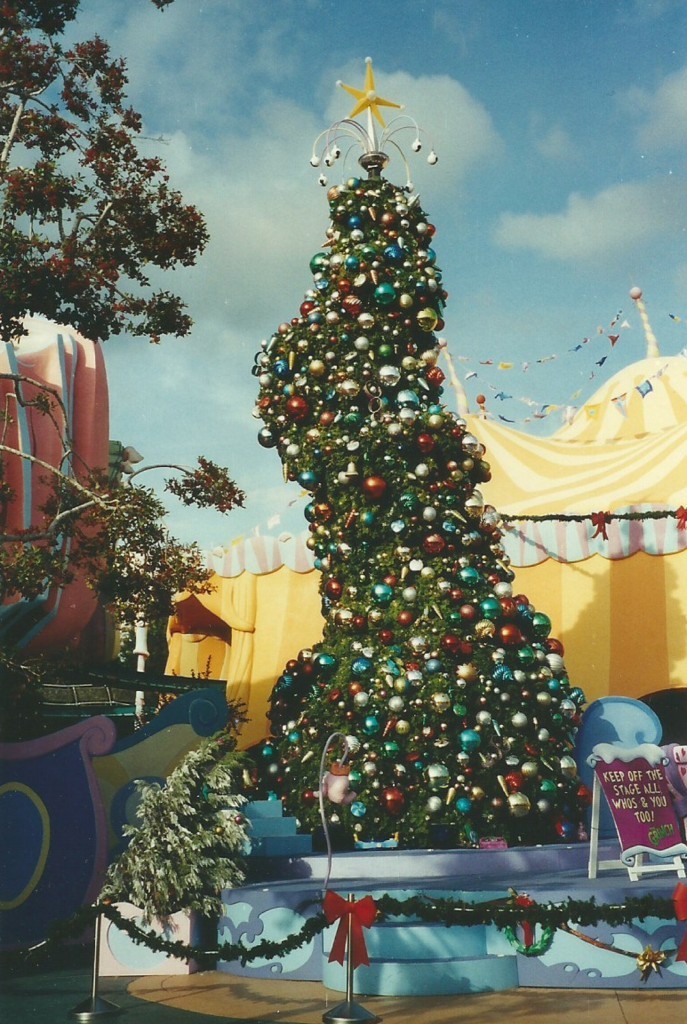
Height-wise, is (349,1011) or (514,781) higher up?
(514,781)

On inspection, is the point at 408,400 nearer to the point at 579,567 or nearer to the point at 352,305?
the point at 352,305

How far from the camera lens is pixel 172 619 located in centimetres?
1722

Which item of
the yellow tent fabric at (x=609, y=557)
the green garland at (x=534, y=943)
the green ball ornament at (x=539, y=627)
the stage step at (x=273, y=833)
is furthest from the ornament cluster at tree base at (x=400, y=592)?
the yellow tent fabric at (x=609, y=557)

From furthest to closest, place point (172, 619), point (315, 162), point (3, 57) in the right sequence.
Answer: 1. point (172, 619)
2. point (315, 162)
3. point (3, 57)

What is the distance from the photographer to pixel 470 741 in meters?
8.52

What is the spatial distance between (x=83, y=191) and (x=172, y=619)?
9.95 metres

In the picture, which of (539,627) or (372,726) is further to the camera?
(539,627)

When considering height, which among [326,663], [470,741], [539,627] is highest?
[539,627]

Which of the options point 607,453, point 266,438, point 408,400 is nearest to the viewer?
point 408,400

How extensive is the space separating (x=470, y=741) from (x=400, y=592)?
1.59 metres

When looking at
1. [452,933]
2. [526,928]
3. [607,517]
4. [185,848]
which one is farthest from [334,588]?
[607,517]

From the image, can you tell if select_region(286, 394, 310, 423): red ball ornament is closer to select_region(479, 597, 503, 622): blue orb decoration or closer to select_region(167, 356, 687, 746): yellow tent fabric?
select_region(479, 597, 503, 622): blue orb decoration

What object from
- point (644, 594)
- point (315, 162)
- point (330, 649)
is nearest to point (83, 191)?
point (315, 162)

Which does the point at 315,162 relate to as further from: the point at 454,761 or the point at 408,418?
the point at 454,761
